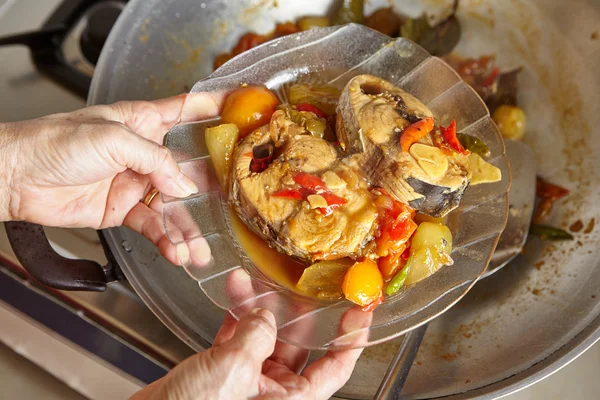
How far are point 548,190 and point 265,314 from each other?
1.30m

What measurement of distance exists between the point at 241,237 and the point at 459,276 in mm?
712

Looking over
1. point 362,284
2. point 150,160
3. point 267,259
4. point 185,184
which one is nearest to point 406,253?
point 362,284

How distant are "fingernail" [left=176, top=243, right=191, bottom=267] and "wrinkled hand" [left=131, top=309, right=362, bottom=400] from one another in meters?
0.29

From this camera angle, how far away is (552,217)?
2.06 metres

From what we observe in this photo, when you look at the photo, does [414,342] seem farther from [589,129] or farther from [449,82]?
[589,129]

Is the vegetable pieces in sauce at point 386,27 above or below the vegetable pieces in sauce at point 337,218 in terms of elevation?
above

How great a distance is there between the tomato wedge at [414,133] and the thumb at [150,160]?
2.22ft

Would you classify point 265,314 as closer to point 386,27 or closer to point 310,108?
point 310,108

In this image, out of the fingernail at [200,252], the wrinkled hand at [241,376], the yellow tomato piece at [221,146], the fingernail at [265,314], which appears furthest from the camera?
the yellow tomato piece at [221,146]

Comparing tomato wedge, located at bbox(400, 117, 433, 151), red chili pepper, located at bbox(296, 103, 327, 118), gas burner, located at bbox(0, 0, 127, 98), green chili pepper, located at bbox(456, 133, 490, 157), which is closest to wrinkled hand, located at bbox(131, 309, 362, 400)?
tomato wedge, located at bbox(400, 117, 433, 151)

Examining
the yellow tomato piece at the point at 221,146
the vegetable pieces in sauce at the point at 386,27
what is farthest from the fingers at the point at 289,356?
the vegetable pieces in sauce at the point at 386,27

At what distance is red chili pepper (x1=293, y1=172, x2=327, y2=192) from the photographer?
1.59 metres

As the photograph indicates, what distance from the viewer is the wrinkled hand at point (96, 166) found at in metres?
1.61

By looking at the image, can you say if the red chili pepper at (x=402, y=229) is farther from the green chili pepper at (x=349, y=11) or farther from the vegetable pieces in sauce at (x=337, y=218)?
the green chili pepper at (x=349, y=11)
